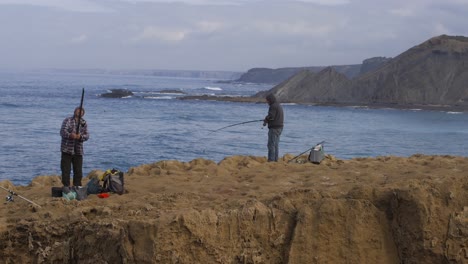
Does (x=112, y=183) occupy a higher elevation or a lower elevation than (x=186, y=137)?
higher

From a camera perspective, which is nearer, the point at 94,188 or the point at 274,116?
the point at 94,188

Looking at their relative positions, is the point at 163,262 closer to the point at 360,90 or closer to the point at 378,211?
the point at 378,211

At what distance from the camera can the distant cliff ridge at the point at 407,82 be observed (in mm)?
80000

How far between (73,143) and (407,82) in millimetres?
76584

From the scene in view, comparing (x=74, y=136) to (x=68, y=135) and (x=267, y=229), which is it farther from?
(x=267, y=229)

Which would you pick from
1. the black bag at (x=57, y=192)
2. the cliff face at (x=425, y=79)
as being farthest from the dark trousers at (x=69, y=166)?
the cliff face at (x=425, y=79)

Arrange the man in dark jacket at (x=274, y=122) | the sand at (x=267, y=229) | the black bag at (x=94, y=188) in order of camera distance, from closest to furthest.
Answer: the sand at (x=267, y=229)
the black bag at (x=94, y=188)
the man in dark jacket at (x=274, y=122)

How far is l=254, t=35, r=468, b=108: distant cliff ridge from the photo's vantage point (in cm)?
8000

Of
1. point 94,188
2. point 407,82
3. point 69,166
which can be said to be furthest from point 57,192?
point 407,82

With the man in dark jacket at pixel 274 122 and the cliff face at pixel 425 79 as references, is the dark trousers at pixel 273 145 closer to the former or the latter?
the man in dark jacket at pixel 274 122

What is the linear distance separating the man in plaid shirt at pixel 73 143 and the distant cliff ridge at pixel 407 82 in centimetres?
7160

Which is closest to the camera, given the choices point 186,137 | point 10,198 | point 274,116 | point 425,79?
point 10,198

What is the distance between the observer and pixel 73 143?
942 cm

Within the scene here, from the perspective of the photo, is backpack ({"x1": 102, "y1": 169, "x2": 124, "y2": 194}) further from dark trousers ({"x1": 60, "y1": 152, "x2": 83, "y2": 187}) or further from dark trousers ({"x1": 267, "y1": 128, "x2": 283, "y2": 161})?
dark trousers ({"x1": 267, "y1": 128, "x2": 283, "y2": 161})
